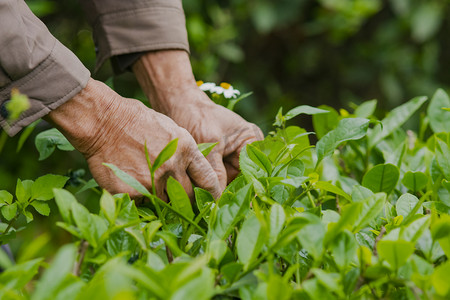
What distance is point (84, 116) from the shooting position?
3.47 ft

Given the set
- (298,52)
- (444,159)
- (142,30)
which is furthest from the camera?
(298,52)

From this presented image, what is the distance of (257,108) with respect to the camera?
342 centimetres

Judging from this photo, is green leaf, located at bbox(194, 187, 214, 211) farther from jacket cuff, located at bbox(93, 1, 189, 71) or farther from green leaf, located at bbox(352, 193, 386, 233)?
jacket cuff, located at bbox(93, 1, 189, 71)

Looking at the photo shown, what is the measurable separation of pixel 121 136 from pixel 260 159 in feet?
1.06

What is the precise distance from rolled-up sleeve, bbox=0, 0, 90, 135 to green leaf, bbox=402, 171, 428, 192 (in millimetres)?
641

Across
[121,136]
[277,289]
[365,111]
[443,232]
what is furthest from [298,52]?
[277,289]

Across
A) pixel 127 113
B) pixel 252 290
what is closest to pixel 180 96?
pixel 127 113

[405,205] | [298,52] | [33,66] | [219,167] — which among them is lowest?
[298,52]

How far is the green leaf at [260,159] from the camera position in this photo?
878 mm

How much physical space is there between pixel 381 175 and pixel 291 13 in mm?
2152

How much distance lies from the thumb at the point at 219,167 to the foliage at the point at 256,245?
179 millimetres

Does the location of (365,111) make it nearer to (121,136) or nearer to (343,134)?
(343,134)

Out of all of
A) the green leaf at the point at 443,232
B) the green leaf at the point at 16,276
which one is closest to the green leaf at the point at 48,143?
the green leaf at the point at 16,276

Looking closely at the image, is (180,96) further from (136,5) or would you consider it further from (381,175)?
(381,175)
